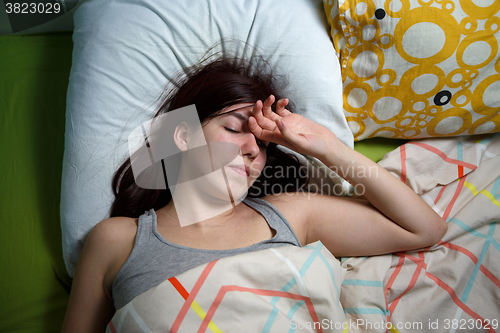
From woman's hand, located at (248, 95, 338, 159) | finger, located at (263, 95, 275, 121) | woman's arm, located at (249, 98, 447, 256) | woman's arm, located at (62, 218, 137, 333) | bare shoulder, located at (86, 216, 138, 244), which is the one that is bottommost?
woman's arm, located at (62, 218, 137, 333)

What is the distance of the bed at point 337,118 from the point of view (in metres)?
0.90

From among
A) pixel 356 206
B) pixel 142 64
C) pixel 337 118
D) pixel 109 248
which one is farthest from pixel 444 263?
pixel 142 64

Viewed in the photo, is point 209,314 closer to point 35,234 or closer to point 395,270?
point 395,270

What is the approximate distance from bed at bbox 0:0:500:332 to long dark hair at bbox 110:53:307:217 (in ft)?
0.13

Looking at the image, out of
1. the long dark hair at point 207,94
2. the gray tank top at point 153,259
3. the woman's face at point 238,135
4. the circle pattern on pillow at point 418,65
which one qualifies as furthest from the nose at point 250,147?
the circle pattern on pillow at point 418,65

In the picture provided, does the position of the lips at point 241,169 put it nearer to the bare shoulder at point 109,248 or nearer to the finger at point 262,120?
the finger at point 262,120

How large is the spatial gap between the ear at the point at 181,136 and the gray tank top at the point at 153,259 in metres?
0.21

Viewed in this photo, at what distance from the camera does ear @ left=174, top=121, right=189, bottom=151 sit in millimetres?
906

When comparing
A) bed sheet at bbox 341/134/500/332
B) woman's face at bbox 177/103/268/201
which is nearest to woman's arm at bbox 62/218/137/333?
woman's face at bbox 177/103/268/201

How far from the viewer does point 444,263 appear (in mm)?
899

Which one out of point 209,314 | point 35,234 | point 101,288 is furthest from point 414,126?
point 35,234

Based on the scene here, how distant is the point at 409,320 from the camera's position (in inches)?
33.5

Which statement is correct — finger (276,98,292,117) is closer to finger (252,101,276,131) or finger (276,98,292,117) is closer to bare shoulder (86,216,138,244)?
finger (252,101,276,131)

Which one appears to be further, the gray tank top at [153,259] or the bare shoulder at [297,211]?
the bare shoulder at [297,211]
